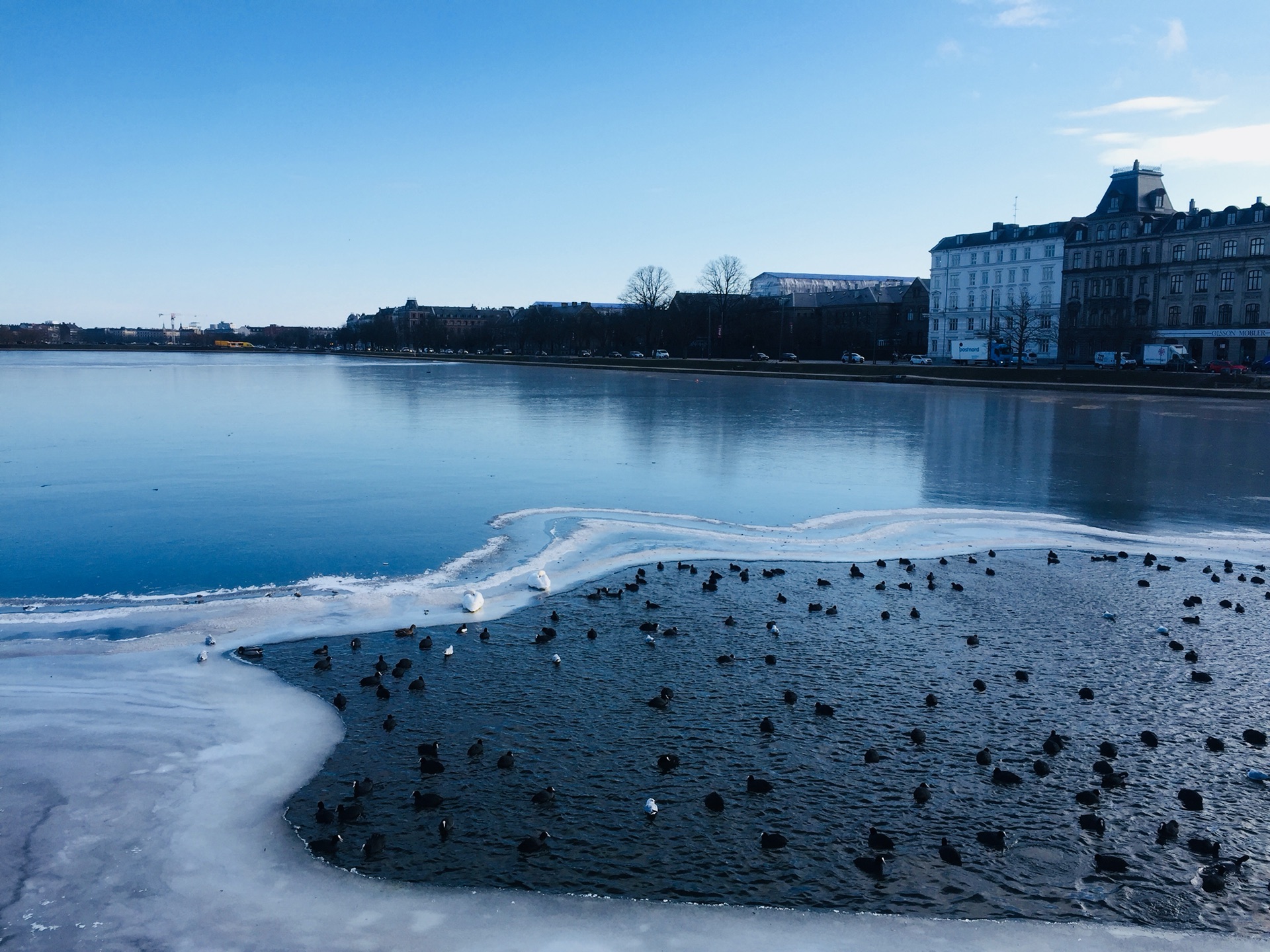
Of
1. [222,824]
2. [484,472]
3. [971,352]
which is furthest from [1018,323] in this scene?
[222,824]

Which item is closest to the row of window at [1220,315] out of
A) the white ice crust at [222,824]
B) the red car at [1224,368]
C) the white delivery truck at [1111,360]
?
the red car at [1224,368]

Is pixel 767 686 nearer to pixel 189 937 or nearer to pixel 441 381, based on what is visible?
pixel 189 937

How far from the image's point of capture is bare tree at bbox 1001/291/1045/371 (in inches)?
3602

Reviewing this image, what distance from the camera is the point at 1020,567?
12.9 m

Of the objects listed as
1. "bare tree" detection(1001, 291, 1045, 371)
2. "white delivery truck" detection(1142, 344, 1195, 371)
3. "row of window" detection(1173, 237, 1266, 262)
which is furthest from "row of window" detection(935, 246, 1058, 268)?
"white delivery truck" detection(1142, 344, 1195, 371)

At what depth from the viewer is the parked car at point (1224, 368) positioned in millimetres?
65688

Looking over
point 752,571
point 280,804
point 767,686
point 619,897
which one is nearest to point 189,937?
point 280,804

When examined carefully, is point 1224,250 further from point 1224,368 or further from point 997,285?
point 997,285

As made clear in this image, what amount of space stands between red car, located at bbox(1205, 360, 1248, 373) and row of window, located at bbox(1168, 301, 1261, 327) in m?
4.05

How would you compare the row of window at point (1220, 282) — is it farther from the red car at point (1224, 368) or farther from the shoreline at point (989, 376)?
the shoreline at point (989, 376)

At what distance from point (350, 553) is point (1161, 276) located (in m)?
91.0

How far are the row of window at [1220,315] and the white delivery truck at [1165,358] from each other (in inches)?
311

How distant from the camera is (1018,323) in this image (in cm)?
9500

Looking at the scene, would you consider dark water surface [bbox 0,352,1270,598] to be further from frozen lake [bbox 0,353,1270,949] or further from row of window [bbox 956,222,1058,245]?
row of window [bbox 956,222,1058,245]
